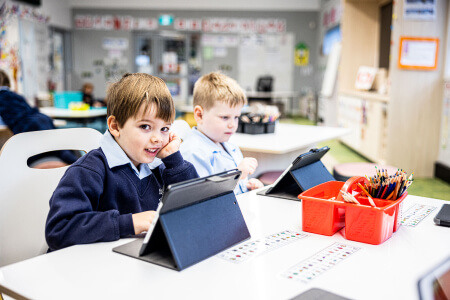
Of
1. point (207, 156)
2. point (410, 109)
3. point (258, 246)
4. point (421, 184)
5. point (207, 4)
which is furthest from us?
point (207, 4)

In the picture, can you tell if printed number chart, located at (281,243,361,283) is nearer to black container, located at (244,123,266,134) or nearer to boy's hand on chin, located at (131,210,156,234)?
boy's hand on chin, located at (131,210,156,234)

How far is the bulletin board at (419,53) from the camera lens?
4383 mm

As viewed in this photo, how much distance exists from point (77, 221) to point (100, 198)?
7.5 inches

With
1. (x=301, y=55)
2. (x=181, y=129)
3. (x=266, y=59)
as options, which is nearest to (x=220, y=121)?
(x=181, y=129)

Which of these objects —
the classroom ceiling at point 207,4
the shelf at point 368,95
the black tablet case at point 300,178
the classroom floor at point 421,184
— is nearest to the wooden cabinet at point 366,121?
the shelf at point 368,95

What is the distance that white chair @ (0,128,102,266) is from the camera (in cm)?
134

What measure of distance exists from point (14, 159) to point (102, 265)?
67 centimetres

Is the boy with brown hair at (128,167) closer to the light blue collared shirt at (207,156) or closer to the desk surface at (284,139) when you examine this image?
the light blue collared shirt at (207,156)

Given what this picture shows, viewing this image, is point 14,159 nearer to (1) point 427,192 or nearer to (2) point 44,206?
(2) point 44,206

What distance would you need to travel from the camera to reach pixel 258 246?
1.00 m

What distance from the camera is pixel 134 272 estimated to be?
856mm

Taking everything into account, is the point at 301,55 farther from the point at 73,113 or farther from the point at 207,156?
the point at 207,156

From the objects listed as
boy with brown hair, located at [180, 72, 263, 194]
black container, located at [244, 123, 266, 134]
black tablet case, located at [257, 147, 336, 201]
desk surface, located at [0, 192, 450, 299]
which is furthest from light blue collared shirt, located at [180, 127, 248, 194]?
black container, located at [244, 123, 266, 134]

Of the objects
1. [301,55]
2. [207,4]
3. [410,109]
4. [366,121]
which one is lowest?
[366,121]
